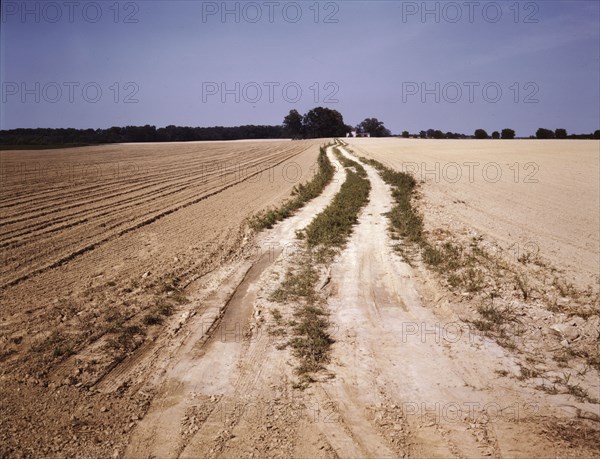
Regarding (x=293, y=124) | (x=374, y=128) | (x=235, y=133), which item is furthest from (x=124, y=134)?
(x=374, y=128)

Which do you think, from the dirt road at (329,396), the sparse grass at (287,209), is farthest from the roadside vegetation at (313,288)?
the sparse grass at (287,209)

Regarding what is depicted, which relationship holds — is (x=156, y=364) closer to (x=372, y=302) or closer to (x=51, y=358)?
(x=51, y=358)

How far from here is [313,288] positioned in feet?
23.8

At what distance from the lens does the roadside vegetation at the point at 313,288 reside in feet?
16.9

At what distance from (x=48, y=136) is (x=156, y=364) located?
99309 mm

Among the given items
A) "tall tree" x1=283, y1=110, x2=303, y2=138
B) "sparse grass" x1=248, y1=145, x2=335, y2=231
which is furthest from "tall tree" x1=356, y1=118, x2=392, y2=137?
"sparse grass" x1=248, y1=145, x2=335, y2=231

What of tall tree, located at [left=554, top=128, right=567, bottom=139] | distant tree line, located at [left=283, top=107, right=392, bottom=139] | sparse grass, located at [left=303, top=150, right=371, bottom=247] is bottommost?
sparse grass, located at [left=303, top=150, right=371, bottom=247]

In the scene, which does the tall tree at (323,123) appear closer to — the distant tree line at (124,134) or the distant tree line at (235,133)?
the distant tree line at (235,133)

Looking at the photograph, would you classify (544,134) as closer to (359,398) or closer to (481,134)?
(481,134)

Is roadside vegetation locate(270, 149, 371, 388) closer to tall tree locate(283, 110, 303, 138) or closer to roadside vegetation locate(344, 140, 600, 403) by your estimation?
roadside vegetation locate(344, 140, 600, 403)

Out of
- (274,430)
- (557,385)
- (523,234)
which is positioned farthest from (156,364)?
(523,234)

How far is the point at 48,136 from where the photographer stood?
84.1 meters

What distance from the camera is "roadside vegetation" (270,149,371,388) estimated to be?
516 cm

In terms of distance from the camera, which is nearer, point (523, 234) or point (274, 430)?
point (274, 430)
